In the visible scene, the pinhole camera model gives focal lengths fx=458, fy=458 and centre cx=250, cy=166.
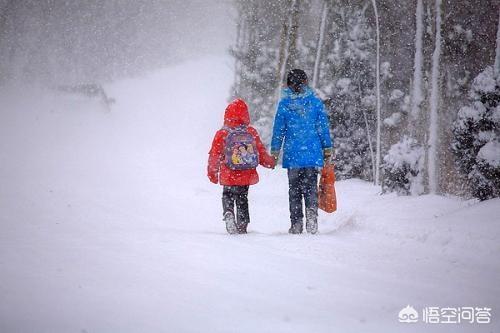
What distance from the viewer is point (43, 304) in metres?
2.86

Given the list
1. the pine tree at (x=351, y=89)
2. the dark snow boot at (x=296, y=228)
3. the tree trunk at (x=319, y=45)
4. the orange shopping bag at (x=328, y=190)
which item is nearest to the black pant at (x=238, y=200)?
the dark snow boot at (x=296, y=228)

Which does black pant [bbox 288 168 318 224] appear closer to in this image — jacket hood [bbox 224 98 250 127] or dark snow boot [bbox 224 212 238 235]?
dark snow boot [bbox 224 212 238 235]

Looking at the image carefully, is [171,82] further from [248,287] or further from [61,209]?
[248,287]

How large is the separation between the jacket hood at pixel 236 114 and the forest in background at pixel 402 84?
17.8 ft

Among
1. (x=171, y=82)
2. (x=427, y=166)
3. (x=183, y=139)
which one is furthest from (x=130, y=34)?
(x=427, y=166)

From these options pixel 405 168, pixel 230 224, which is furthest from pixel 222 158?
pixel 405 168

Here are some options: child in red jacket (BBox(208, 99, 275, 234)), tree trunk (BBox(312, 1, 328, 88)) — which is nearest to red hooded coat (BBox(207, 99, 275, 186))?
child in red jacket (BBox(208, 99, 275, 234))

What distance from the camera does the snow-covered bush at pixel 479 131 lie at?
30.5ft

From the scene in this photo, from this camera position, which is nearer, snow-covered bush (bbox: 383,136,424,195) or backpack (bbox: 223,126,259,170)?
backpack (bbox: 223,126,259,170)

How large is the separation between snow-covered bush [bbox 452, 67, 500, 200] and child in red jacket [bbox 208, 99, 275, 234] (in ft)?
17.5

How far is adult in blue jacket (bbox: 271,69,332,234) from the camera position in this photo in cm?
612

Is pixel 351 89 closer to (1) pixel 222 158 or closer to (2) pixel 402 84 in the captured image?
(2) pixel 402 84

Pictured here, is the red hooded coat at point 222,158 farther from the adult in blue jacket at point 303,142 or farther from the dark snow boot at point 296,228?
the dark snow boot at point 296,228

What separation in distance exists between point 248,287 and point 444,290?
5.09ft
